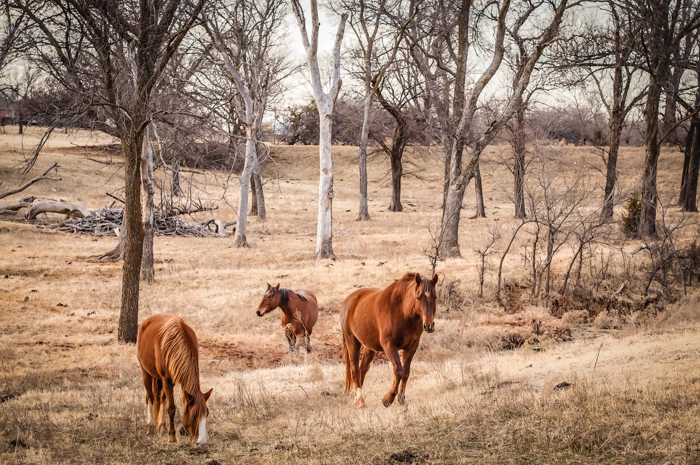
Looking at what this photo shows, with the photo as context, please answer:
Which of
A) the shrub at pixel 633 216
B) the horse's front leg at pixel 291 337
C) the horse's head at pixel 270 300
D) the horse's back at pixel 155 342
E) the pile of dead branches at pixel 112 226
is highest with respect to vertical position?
the shrub at pixel 633 216

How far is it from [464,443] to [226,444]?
253cm

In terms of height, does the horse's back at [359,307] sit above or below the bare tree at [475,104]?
below

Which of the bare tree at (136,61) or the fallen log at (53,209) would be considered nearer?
the bare tree at (136,61)

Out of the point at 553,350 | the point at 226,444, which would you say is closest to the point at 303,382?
the point at 226,444

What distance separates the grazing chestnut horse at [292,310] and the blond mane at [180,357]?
4406mm

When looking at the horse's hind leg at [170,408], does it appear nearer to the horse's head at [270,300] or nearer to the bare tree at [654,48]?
the horse's head at [270,300]

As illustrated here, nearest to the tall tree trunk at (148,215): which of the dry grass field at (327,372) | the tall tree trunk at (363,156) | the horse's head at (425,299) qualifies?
the dry grass field at (327,372)

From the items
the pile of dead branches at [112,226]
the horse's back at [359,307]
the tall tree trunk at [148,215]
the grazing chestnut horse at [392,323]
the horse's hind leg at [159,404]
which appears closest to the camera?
the grazing chestnut horse at [392,323]

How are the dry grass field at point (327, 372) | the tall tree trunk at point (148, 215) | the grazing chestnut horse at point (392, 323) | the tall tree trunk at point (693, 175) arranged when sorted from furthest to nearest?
the tall tree trunk at point (693, 175) → the tall tree trunk at point (148, 215) → the grazing chestnut horse at point (392, 323) → the dry grass field at point (327, 372)

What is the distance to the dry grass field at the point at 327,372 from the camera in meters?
5.35

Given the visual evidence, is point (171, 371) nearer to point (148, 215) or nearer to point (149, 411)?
point (149, 411)

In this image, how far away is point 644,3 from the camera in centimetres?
1884

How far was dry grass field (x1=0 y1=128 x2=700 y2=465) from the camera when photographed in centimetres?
535

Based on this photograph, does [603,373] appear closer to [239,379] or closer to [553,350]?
[553,350]
